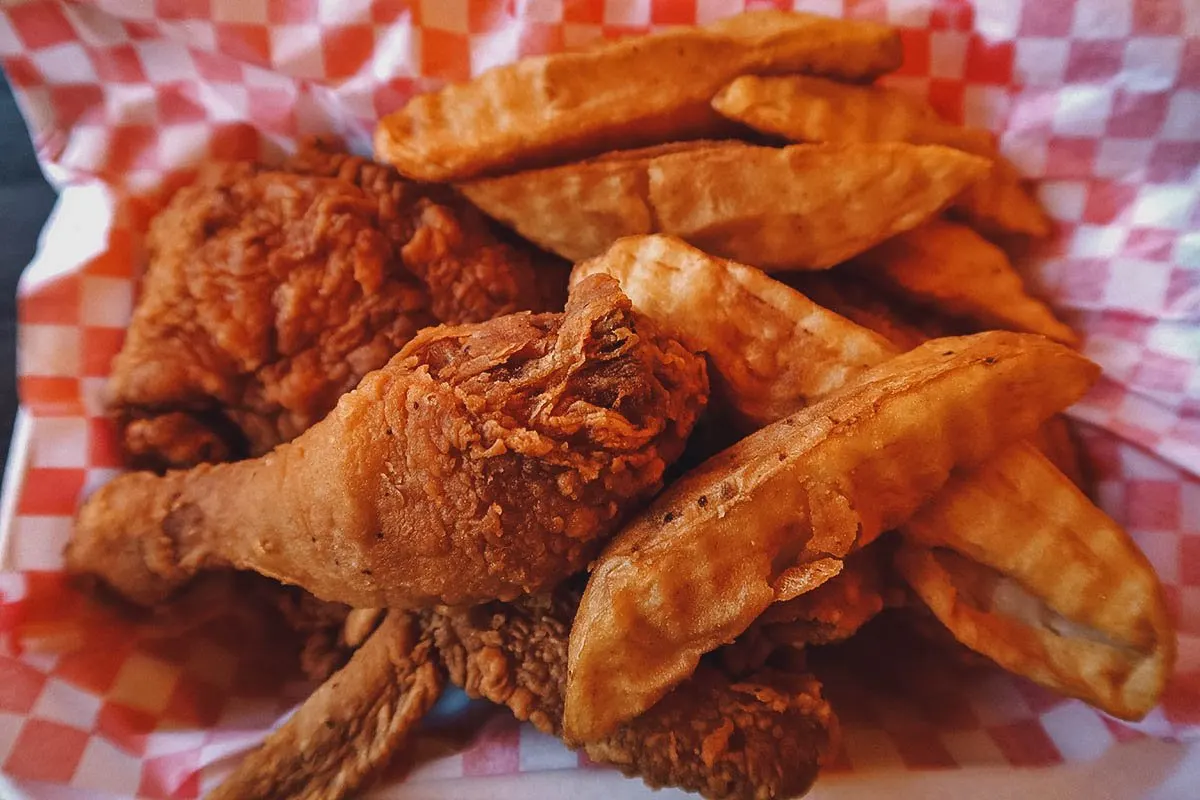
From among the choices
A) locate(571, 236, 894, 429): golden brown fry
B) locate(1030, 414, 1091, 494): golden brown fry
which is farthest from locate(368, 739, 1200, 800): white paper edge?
locate(571, 236, 894, 429): golden brown fry

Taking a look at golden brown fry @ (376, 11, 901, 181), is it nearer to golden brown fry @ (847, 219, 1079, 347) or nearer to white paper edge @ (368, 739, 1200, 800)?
golden brown fry @ (847, 219, 1079, 347)

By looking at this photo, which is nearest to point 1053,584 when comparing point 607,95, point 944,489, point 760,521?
point 944,489

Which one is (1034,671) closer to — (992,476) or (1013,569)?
(1013,569)

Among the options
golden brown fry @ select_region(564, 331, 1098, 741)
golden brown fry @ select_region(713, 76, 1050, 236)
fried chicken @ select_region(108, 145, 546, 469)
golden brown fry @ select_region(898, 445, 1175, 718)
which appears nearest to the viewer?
golden brown fry @ select_region(564, 331, 1098, 741)

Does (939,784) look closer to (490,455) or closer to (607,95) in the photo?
(490,455)

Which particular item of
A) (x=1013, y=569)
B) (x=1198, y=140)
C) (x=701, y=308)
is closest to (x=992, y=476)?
(x=1013, y=569)

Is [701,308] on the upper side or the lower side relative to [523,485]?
upper
